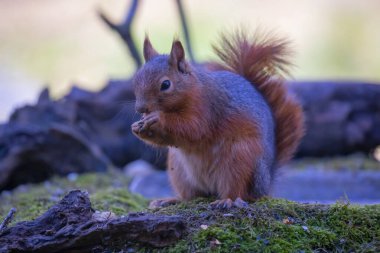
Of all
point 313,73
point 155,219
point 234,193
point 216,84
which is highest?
point 216,84

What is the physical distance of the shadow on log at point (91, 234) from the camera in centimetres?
217

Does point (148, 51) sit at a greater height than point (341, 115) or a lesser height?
greater

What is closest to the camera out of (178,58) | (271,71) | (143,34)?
(178,58)

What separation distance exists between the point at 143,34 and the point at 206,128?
6.57 meters

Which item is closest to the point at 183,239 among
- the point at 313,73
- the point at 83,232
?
the point at 83,232

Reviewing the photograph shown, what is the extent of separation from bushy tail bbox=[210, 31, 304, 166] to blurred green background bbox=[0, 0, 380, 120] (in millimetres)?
4634

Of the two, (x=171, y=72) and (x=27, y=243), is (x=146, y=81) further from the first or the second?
(x=27, y=243)

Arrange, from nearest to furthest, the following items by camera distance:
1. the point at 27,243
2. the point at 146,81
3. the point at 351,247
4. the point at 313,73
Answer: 1. the point at 27,243
2. the point at 351,247
3. the point at 146,81
4. the point at 313,73

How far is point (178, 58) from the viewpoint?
2.92 meters

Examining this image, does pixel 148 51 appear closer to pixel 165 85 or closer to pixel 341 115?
pixel 165 85

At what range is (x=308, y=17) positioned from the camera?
Answer: 9672 mm

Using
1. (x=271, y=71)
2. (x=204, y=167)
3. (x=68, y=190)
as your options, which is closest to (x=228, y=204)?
(x=204, y=167)

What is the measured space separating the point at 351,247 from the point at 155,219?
0.77 metres

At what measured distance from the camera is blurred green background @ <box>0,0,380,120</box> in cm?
→ 841
